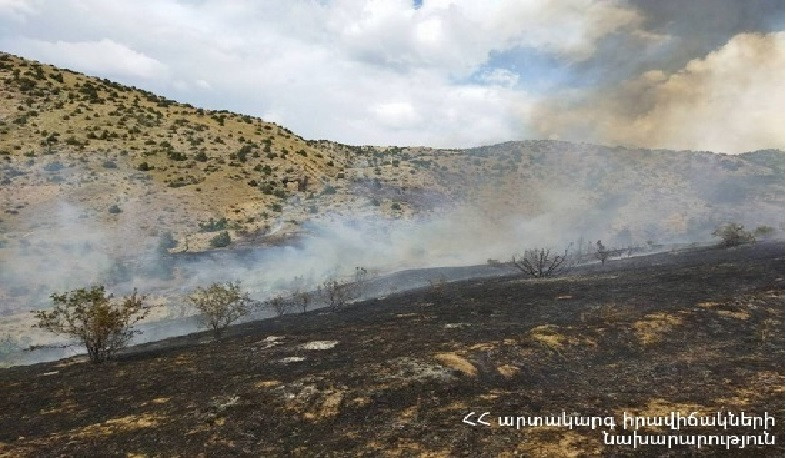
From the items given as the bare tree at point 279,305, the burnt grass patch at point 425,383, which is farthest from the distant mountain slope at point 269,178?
the burnt grass patch at point 425,383

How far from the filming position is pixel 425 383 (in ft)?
34.8

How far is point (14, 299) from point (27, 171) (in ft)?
69.6

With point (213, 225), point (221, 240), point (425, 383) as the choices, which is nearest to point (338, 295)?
point (425, 383)

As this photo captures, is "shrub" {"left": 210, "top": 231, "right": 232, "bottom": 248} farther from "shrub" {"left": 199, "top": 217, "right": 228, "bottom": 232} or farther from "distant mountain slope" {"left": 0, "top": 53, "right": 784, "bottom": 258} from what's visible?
"shrub" {"left": 199, "top": 217, "right": 228, "bottom": 232}

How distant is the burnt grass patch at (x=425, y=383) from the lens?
8.52 m

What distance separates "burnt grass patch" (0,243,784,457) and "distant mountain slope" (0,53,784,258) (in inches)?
1194

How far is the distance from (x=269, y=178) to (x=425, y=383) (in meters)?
52.2

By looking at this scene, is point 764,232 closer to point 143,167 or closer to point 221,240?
point 221,240

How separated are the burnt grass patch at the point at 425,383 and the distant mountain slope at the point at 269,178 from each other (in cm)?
3033

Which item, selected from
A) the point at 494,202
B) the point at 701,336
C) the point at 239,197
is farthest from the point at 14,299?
the point at 494,202

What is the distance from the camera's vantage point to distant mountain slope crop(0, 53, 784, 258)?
153 feet

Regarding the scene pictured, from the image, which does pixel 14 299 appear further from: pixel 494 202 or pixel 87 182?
pixel 494 202

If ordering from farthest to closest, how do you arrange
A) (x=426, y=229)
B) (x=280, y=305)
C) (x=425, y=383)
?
(x=426, y=229)
(x=280, y=305)
(x=425, y=383)

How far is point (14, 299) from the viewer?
30594 mm
